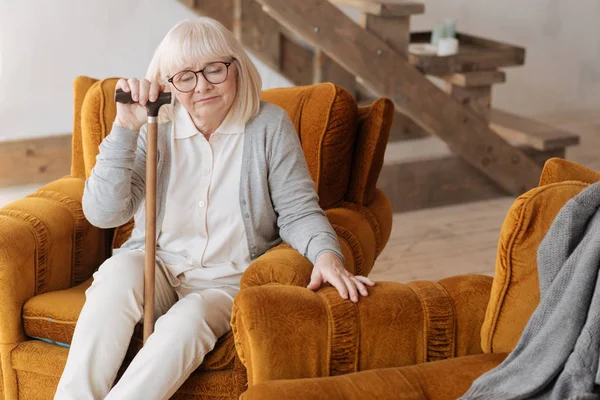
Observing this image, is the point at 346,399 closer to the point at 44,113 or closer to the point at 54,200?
the point at 54,200

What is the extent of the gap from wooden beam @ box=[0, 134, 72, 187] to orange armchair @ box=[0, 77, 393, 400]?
6.19ft

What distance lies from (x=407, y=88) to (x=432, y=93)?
0.14 meters

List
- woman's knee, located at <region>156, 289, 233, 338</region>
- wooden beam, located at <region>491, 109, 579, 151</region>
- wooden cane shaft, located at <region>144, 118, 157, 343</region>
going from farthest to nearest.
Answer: wooden beam, located at <region>491, 109, 579, 151</region> → wooden cane shaft, located at <region>144, 118, 157, 343</region> → woman's knee, located at <region>156, 289, 233, 338</region>

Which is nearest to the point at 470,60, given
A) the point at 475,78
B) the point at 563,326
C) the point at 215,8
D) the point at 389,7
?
the point at 475,78

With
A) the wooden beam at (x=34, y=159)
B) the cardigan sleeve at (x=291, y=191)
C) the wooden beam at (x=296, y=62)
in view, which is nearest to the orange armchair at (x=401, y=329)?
the cardigan sleeve at (x=291, y=191)

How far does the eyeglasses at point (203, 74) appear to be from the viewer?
216cm

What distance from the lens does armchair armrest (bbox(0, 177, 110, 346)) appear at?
2.20 meters

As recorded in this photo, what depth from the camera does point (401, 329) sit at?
183cm

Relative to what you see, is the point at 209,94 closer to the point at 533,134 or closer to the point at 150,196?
the point at 150,196

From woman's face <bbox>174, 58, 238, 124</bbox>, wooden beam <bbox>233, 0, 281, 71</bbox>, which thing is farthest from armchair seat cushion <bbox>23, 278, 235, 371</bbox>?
wooden beam <bbox>233, 0, 281, 71</bbox>

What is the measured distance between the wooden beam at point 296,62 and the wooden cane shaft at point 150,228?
317 centimetres

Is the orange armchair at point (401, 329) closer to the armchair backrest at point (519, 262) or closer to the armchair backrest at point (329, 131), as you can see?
the armchair backrest at point (519, 262)

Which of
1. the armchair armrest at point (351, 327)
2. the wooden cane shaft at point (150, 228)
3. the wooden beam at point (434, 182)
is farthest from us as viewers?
the wooden beam at point (434, 182)

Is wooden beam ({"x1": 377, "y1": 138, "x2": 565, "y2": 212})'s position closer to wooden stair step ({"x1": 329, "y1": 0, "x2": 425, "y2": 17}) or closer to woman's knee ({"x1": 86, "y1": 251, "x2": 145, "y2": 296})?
wooden stair step ({"x1": 329, "y1": 0, "x2": 425, "y2": 17})
